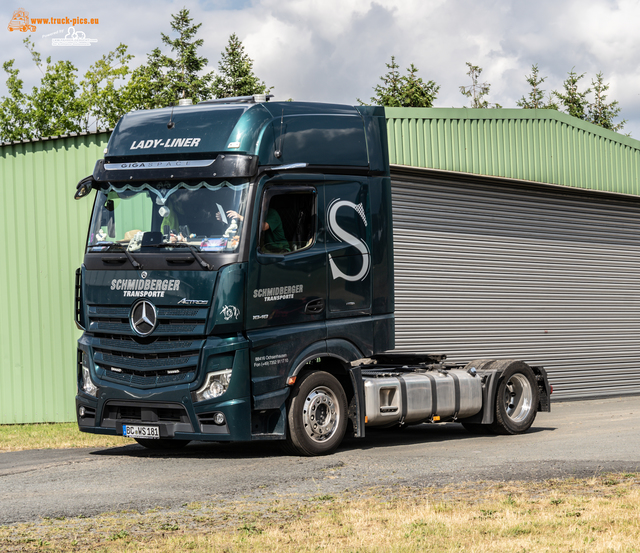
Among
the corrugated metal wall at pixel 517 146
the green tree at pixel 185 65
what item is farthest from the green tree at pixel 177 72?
the corrugated metal wall at pixel 517 146

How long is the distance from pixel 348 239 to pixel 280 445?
235 centimetres

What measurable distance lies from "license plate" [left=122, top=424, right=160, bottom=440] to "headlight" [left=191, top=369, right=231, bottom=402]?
555 mm

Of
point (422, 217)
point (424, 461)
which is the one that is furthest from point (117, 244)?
point (422, 217)

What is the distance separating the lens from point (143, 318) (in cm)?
907

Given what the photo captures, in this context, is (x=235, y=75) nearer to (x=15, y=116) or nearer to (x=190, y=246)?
(x=15, y=116)

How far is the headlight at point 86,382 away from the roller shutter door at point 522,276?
25.8 ft

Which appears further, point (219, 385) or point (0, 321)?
point (0, 321)

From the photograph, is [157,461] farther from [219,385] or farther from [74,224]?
[74,224]

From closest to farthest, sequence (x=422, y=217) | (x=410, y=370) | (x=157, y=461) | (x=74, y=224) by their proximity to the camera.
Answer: (x=157, y=461) < (x=410, y=370) < (x=74, y=224) < (x=422, y=217)

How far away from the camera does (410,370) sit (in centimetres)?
1128

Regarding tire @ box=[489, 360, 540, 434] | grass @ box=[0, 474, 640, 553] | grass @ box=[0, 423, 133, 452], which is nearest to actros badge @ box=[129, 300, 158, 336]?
grass @ box=[0, 474, 640, 553]

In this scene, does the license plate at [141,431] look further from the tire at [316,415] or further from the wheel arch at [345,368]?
the wheel arch at [345,368]

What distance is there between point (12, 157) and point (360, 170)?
24.1 feet

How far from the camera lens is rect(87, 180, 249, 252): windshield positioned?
29.4ft
